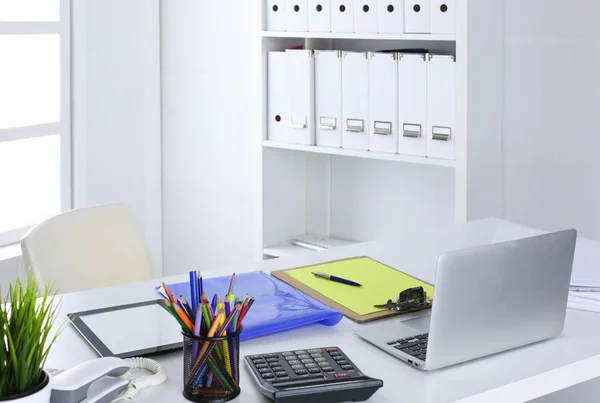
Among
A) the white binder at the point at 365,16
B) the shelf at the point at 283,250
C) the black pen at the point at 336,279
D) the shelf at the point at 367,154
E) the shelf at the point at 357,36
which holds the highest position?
the white binder at the point at 365,16

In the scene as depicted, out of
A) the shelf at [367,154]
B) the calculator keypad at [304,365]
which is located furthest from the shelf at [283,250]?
the calculator keypad at [304,365]

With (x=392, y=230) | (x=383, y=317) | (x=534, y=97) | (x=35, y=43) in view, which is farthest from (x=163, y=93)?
(x=383, y=317)

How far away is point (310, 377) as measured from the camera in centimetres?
126

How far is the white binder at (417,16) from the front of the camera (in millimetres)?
2692

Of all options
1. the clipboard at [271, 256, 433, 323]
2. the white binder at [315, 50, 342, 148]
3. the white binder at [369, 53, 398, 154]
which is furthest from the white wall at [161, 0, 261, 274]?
the clipboard at [271, 256, 433, 323]

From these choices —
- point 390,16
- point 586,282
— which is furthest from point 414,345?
point 390,16

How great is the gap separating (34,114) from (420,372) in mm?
2321

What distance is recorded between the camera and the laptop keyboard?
4.59ft

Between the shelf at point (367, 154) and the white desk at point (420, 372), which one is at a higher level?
the shelf at point (367, 154)

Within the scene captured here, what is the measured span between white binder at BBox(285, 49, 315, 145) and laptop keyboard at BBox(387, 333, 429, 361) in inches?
63.5

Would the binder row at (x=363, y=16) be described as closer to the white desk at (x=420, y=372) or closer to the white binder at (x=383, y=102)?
the white binder at (x=383, y=102)

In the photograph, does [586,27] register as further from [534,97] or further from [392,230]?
[392,230]

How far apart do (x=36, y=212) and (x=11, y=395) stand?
2373 millimetres

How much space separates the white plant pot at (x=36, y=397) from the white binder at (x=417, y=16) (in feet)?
6.28
